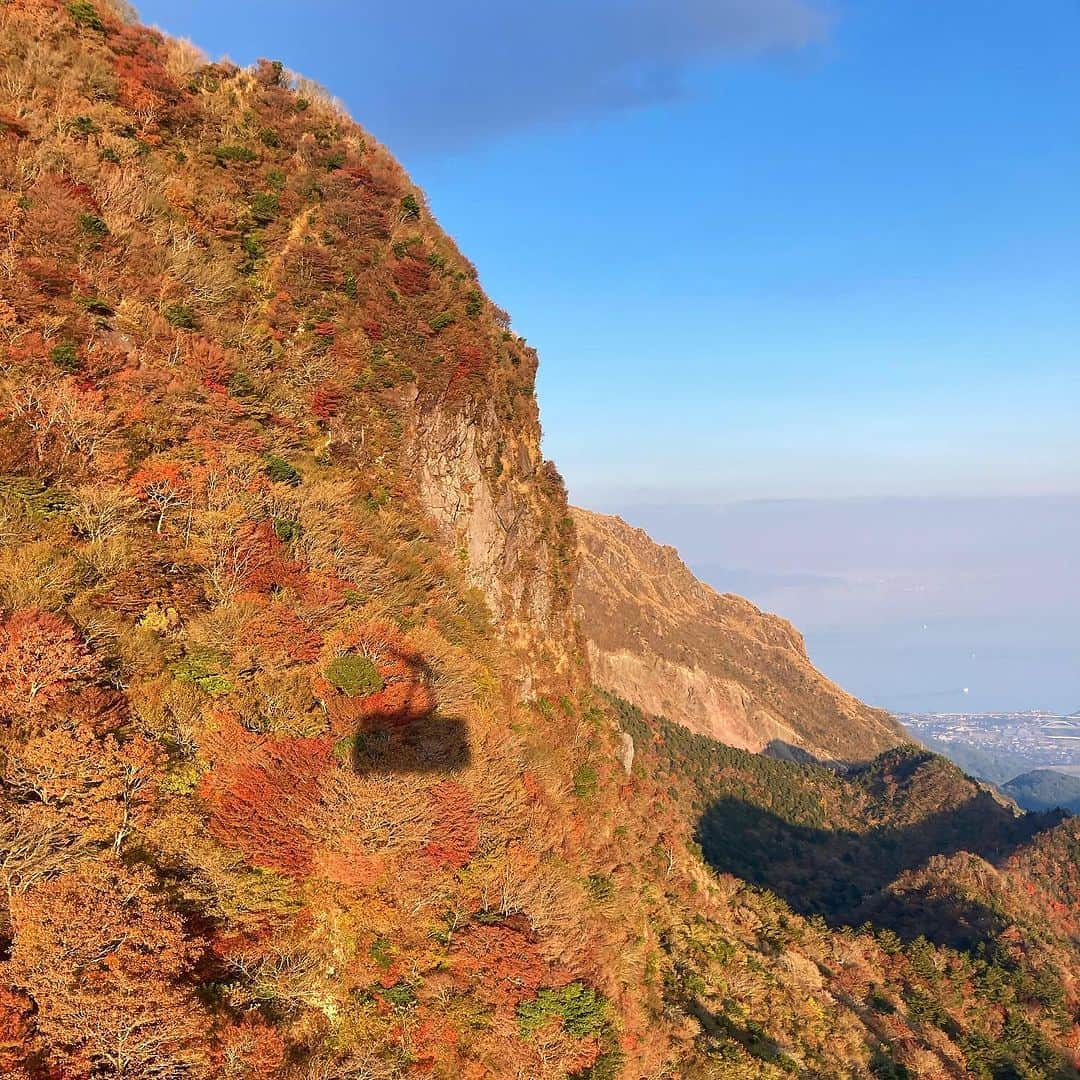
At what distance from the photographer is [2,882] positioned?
1463 centimetres

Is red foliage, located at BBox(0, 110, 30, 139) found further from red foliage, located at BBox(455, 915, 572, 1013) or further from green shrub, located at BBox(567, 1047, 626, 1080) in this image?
green shrub, located at BBox(567, 1047, 626, 1080)

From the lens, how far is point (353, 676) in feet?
78.8

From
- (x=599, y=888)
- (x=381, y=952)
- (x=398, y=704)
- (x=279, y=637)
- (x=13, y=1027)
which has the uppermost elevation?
(x=279, y=637)

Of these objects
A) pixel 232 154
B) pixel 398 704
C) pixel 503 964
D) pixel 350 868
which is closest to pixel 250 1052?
pixel 350 868

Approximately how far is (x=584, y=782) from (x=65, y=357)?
122 ft

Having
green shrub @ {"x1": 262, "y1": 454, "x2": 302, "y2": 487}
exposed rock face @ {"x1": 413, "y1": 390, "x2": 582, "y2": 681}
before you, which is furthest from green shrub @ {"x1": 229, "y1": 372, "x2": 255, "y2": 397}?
exposed rock face @ {"x1": 413, "y1": 390, "x2": 582, "y2": 681}

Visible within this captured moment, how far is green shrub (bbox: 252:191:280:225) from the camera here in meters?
41.3

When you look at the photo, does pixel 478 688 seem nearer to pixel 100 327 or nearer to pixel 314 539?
pixel 314 539

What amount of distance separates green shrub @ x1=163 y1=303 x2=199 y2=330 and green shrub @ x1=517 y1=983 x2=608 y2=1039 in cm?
3480

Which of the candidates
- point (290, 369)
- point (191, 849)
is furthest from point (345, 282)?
point (191, 849)

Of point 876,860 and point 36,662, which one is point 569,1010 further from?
point 876,860

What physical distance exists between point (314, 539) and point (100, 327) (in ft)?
45.2

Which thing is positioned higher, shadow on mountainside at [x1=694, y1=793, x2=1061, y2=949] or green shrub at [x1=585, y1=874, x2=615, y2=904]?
green shrub at [x1=585, y1=874, x2=615, y2=904]

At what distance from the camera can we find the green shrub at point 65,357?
2542 centimetres
